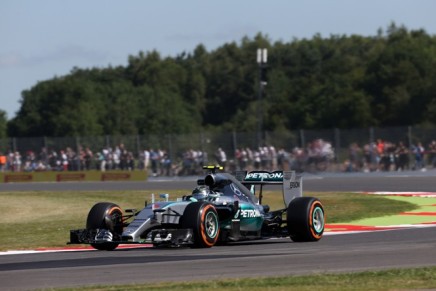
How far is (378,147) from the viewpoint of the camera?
47.2 metres

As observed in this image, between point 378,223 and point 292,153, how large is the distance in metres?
26.7

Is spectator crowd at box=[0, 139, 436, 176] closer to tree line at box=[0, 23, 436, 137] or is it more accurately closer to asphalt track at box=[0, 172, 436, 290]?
tree line at box=[0, 23, 436, 137]

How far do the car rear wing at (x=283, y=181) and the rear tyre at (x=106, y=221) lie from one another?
269 centimetres

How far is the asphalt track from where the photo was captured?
529 inches

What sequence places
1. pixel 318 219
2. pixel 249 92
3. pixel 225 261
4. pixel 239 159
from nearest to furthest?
pixel 225 261, pixel 318 219, pixel 239 159, pixel 249 92

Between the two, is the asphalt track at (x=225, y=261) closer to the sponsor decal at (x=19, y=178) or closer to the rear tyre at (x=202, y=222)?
the rear tyre at (x=202, y=222)

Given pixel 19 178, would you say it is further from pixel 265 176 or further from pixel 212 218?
pixel 212 218

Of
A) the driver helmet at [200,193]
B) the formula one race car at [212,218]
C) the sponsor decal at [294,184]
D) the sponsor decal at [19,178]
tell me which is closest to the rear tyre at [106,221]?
the formula one race car at [212,218]

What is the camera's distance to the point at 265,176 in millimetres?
19875

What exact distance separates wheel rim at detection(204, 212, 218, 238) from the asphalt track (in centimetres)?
26

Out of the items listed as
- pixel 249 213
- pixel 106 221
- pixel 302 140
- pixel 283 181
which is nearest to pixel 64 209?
pixel 283 181

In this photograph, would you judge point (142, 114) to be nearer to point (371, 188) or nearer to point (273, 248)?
point (371, 188)

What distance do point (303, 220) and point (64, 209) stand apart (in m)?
13.6

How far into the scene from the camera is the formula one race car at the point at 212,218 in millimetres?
17375
